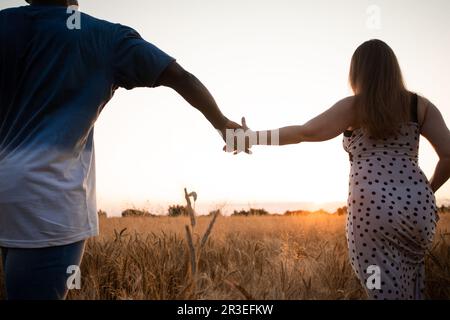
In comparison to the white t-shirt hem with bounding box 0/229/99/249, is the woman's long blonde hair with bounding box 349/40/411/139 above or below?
above

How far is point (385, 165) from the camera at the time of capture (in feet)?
7.23

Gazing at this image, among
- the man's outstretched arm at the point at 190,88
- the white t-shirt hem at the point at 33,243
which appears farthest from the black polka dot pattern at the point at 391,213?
the white t-shirt hem at the point at 33,243

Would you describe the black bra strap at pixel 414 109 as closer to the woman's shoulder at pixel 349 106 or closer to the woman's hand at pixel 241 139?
the woman's shoulder at pixel 349 106

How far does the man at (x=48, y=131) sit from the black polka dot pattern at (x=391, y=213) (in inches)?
57.2

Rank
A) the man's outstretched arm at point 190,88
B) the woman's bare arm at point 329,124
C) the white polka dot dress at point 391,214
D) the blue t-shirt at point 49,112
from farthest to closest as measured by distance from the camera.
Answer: the woman's bare arm at point 329,124 → the white polka dot dress at point 391,214 → the man's outstretched arm at point 190,88 → the blue t-shirt at point 49,112

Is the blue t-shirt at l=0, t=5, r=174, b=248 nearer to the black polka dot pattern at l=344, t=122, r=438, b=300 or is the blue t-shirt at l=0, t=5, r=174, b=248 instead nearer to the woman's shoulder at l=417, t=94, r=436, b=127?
the black polka dot pattern at l=344, t=122, r=438, b=300

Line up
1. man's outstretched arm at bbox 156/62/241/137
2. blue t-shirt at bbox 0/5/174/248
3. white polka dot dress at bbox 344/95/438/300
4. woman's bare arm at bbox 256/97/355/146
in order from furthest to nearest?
woman's bare arm at bbox 256/97/355/146
white polka dot dress at bbox 344/95/438/300
man's outstretched arm at bbox 156/62/241/137
blue t-shirt at bbox 0/5/174/248

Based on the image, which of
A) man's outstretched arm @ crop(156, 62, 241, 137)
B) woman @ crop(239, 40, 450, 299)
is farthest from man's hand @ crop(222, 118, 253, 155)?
man's outstretched arm @ crop(156, 62, 241, 137)

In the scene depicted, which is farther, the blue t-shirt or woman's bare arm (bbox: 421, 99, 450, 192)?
woman's bare arm (bbox: 421, 99, 450, 192)

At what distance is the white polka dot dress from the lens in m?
2.13

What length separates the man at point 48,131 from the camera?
1248 mm

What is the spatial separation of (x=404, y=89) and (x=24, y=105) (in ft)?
6.37

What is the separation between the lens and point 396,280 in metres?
2.14
